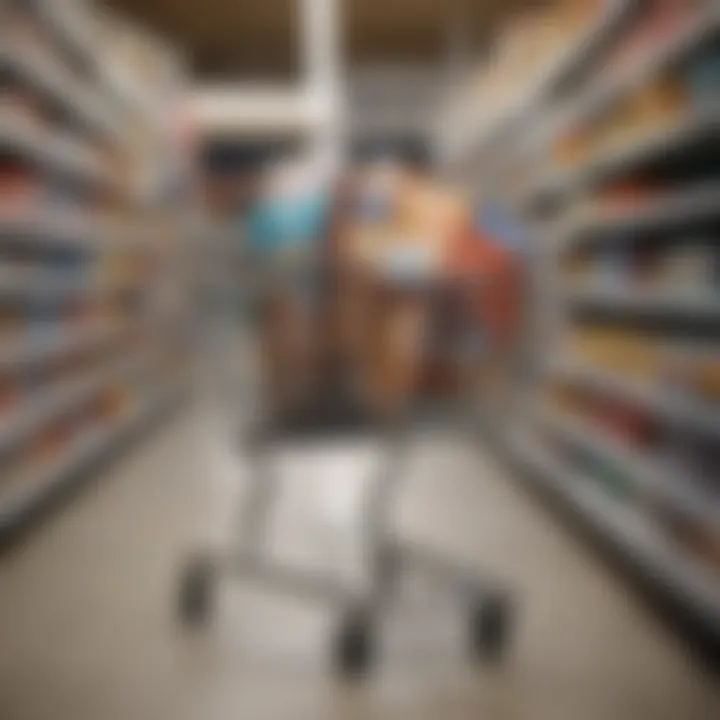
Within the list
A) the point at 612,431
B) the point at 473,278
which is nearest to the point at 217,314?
the point at 473,278

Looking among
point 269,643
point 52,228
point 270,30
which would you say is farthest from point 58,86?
point 269,643

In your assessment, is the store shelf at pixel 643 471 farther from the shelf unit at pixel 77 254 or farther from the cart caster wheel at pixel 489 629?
the shelf unit at pixel 77 254

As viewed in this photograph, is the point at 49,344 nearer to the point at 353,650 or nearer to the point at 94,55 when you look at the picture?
the point at 94,55

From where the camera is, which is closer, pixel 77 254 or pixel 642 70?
pixel 642 70

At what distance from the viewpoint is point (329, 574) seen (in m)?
1.48

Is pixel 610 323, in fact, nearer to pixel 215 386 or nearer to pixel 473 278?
pixel 473 278

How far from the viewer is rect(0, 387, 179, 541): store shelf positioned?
1560 millimetres

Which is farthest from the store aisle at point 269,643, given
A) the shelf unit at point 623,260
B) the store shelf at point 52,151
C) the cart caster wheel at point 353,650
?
the store shelf at point 52,151

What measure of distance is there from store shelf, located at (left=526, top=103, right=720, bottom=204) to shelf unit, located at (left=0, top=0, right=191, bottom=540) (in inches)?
28.4

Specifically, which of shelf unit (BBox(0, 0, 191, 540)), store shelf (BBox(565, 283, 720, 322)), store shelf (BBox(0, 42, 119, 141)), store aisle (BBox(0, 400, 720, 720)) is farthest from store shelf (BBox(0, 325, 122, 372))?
store shelf (BBox(565, 283, 720, 322))

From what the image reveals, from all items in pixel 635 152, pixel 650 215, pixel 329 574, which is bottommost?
pixel 329 574

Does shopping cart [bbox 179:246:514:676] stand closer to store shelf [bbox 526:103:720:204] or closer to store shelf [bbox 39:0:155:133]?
store shelf [bbox 526:103:720:204]

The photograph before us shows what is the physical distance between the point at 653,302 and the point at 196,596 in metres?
0.83

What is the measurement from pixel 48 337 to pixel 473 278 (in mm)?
992
